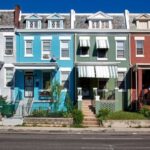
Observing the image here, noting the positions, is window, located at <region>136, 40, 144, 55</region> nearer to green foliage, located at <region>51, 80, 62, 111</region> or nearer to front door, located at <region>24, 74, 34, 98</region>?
green foliage, located at <region>51, 80, 62, 111</region>

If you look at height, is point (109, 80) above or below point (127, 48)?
below

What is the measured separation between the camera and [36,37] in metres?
41.4

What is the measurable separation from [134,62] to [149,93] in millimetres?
3917

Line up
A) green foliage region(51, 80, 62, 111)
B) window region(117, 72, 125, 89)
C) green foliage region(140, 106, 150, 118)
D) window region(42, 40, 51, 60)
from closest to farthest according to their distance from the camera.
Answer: green foliage region(140, 106, 150, 118), green foliage region(51, 80, 62, 111), window region(117, 72, 125, 89), window region(42, 40, 51, 60)

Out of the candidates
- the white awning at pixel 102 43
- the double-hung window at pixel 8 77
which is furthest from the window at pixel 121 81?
the double-hung window at pixel 8 77

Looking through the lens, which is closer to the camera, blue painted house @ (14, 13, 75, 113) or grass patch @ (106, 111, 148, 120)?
grass patch @ (106, 111, 148, 120)

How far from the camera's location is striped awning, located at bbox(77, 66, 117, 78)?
3903 centimetres

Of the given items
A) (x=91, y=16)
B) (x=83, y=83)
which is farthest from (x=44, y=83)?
(x=91, y=16)

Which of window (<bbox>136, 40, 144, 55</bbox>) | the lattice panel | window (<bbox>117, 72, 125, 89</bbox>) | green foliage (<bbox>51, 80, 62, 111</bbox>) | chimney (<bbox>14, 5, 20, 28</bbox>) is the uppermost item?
chimney (<bbox>14, 5, 20, 28</bbox>)

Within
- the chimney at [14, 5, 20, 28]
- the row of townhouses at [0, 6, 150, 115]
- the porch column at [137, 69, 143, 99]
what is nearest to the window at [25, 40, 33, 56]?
the row of townhouses at [0, 6, 150, 115]

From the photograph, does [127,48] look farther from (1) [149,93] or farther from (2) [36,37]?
(2) [36,37]

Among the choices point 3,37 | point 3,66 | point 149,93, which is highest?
point 3,37

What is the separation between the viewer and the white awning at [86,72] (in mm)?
38787

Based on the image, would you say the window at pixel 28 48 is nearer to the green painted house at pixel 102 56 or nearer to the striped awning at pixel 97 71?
the green painted house at pixel 102 56
